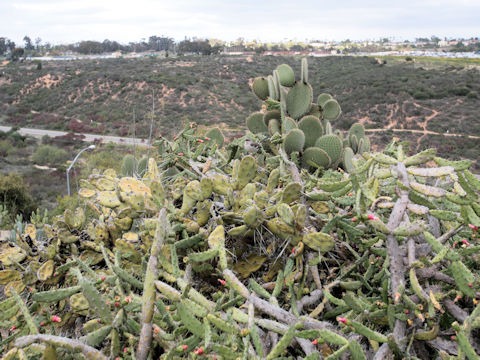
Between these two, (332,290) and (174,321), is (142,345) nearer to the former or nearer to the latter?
(174,321)

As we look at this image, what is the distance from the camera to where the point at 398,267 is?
4.32 feet

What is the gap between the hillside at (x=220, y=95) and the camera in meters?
27.1

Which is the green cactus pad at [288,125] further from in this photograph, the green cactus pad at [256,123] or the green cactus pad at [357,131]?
the green cactus pad at [357,131]

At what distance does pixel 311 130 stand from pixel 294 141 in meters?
0.34

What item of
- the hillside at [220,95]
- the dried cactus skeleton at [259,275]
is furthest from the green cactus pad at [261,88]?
the hillside at [220,95]

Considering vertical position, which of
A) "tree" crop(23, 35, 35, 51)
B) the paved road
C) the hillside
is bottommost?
the paved road

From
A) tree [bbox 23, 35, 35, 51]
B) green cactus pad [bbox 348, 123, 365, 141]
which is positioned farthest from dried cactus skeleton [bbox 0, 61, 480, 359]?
tree [bbox 23, 35, 35, 51]

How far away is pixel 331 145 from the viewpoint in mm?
3248

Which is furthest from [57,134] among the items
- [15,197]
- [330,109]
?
[330,109]

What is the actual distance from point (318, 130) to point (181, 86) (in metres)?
37.5

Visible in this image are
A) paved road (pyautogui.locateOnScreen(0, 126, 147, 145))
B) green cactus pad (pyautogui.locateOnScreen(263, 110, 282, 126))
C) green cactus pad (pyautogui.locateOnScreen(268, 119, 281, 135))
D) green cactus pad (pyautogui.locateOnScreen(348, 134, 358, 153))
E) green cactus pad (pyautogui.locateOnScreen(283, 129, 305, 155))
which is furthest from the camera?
paved road (pyautogui.locateOnScreen(0, 126, 147, 145))

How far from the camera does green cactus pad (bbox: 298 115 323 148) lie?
11.0ft

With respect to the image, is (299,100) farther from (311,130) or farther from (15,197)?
(15,197)

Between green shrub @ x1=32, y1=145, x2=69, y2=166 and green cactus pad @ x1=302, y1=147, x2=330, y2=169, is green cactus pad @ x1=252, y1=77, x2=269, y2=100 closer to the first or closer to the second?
green cactus pad @ x1=302, y1=147, x2=330, y2=169
